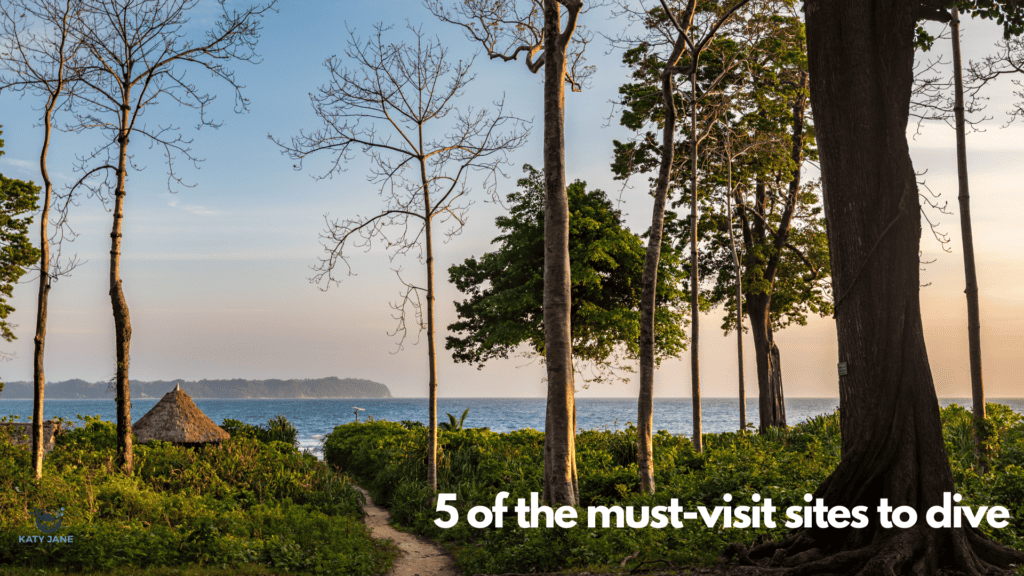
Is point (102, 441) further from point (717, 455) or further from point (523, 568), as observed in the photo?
point (717, 455)

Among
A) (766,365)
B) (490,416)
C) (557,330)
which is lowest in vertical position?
(490,416)

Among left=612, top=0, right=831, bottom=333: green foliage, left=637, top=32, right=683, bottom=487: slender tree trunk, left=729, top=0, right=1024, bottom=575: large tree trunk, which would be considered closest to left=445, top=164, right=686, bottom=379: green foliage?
left=612, top=0, right=831, bottom=333: green foliage

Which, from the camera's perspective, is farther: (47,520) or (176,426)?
(176,426)

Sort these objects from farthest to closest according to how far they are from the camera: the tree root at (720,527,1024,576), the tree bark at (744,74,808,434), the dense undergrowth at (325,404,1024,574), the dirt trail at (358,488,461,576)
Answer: the tree bark at (744,74,808,434)
the dirt trail at (358,488,461,576)
the dense undergrowth at (325,404,1024,574)
the tree root at (720,527,1024,576)

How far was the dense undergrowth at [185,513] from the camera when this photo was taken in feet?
25.7

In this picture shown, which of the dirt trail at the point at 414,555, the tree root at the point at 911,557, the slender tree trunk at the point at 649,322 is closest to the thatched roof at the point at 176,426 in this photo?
the dirt trail at the point at 414,555

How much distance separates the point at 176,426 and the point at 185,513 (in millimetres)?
8062

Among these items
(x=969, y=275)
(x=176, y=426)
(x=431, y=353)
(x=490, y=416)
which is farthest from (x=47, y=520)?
(x=490, y=416)

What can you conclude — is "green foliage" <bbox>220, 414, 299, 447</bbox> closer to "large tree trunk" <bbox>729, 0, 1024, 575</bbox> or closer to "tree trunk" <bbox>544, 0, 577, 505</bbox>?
"tree trunk" <bbox>544, 0, 577, 505</bbox>

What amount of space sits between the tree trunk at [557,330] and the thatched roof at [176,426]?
11664 mm

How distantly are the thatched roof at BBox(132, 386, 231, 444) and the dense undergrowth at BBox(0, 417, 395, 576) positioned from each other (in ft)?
3.15

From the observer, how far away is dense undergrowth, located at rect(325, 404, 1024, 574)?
303 inches

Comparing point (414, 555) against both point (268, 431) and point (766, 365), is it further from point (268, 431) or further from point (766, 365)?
point (766, 365)

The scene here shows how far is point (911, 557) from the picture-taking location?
5688mm
